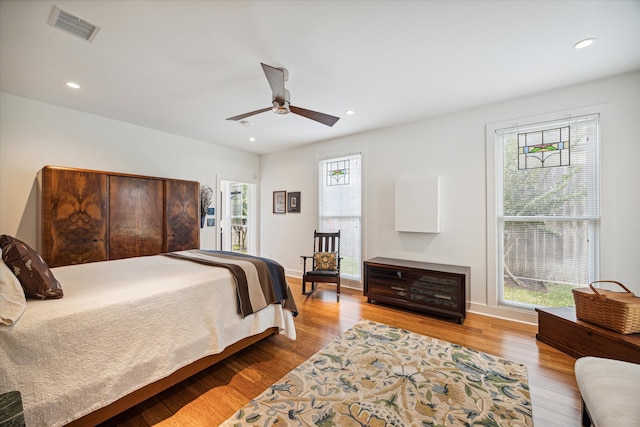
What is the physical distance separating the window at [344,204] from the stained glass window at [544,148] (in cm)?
223

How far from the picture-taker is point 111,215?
3.27m

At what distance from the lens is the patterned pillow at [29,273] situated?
148 centimetres

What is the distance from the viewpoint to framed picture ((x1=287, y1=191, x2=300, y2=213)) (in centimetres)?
520

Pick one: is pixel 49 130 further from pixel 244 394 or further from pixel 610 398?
pixel 610 398

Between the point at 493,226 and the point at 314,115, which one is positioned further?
the point at 493,226

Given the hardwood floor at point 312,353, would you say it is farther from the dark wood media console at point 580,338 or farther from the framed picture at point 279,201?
the framed picture at point 279,201

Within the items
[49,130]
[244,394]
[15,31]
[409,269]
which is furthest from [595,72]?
[49,130]

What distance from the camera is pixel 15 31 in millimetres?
1899

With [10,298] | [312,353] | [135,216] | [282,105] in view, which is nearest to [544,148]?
[282,105]

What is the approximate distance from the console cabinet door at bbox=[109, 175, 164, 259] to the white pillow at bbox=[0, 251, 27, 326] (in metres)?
2.03

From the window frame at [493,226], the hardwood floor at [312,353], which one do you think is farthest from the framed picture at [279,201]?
the window frame at [493,226]

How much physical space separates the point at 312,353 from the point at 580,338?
7.99 feet

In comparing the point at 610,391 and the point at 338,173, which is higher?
the point at 338,173

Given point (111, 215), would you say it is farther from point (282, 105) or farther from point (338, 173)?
point (338, 173)
